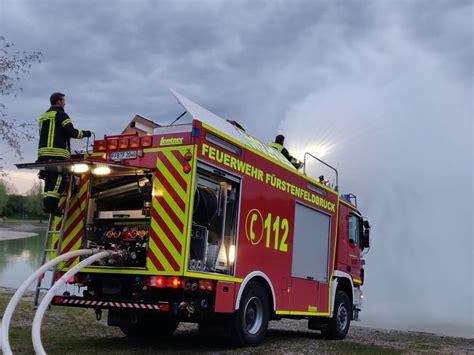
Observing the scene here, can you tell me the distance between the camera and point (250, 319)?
800cm

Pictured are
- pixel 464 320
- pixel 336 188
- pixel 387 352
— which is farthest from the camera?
pixel 464 320

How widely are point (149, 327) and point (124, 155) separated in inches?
127

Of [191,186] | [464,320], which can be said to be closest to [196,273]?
[191,186]

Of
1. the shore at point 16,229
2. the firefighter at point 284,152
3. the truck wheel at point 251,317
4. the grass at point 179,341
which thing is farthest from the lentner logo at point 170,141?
the shore at point 16,229

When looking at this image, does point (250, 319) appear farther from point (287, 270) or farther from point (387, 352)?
point (387, 352)

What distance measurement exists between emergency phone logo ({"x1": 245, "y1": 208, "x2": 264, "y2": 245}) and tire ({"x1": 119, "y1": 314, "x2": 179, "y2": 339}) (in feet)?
6.83

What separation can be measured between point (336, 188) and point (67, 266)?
597cm

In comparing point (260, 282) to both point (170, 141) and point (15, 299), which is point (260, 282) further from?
point (15, 299)

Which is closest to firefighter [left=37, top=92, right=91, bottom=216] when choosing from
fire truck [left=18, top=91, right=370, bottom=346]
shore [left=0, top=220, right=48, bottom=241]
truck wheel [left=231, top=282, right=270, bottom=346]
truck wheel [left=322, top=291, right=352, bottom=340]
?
fire truck [left=18, top=91, right=370, bottom=346]

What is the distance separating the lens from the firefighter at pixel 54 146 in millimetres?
7312

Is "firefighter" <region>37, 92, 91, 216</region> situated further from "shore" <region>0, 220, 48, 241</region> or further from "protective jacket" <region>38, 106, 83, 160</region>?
"shore" <region>0, 220, 48, 241</region>

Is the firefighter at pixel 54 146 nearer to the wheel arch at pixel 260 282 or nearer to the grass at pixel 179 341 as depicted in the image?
the grass at pixel 179 341

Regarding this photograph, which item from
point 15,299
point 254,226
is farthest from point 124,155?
point 15,299

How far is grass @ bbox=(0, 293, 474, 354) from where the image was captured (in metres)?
7.63
